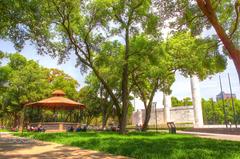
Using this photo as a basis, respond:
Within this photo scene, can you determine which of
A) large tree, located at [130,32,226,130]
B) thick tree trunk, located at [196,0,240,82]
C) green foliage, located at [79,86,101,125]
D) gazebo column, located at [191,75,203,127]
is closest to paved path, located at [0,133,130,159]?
thick tree trunk, located at [196,0,240,82]

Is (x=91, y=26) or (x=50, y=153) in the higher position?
(x=91, y=26)

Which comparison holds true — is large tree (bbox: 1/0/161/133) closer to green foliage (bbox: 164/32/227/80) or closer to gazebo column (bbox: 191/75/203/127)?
green foliage (bbox: 164/32/227/80)

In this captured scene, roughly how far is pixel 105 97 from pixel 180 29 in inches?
1226

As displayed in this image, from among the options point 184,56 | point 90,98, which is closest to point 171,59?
point 184,56

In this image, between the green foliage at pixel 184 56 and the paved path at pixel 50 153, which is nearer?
the paved path at pixel 50 153

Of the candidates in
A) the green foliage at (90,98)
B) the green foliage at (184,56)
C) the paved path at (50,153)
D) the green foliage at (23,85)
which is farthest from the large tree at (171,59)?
the green foliage at (23,85)

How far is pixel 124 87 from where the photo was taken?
22.6 m

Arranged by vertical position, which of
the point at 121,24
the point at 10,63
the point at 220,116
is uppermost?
the point at 10,63

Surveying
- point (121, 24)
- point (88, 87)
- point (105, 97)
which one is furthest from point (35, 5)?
point (88, 87)

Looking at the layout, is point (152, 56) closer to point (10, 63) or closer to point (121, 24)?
point (121, 24)

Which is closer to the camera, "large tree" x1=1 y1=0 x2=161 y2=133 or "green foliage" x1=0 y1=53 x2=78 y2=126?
"large tree" x1=1 y1=0 x2=161 y2=133

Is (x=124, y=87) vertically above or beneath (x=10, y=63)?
beneath

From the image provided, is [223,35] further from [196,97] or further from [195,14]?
[196,97]

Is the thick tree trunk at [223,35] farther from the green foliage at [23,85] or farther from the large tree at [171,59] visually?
the green foliage at [23,85]
